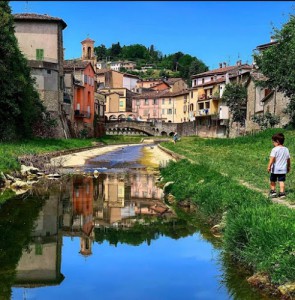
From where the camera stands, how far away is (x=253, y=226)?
8047 mm

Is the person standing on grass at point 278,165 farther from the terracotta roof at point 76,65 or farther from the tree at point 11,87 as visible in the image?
the terracotta roof at point 76,65

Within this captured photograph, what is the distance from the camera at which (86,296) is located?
7168 millimetres

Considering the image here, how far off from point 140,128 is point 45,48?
128 feet

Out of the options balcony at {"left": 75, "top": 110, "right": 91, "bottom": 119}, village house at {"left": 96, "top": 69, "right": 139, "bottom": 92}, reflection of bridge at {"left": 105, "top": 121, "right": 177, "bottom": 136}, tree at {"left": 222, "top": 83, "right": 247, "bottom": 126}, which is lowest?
reflection of bridge at {"left": 105, "top": 121, "right": 177, "bottom": 136}

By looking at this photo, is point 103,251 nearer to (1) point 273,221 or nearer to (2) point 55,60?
(1) point 273,221

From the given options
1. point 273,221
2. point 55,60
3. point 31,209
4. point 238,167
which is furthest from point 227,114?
point 273,221

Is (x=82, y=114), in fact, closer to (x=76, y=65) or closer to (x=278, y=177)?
(x=76, y=65)

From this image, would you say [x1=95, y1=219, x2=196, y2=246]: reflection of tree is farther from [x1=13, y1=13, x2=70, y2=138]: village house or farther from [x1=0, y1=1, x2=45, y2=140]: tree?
[x1=13, y1=13, x2=70, y2=138]: village house

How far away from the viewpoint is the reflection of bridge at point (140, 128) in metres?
87.4

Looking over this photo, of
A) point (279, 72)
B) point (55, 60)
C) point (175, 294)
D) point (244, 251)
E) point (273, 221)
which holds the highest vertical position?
point (55, 60)

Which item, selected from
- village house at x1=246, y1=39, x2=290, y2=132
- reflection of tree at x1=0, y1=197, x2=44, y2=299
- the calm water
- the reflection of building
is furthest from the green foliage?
the reflection of building

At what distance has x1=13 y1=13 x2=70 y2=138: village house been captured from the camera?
5206cm

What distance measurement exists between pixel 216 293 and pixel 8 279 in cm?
350

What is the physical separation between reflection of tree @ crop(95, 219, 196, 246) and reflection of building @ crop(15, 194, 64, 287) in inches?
44.0
